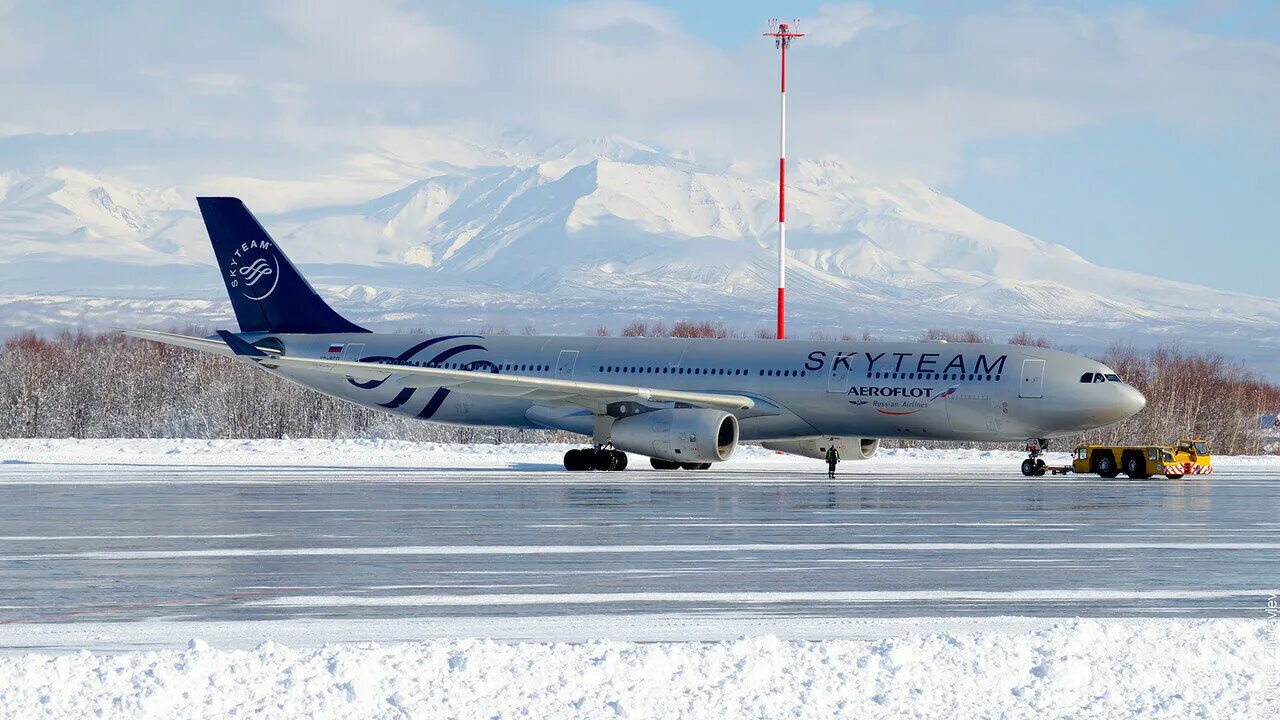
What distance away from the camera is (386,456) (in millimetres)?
45375

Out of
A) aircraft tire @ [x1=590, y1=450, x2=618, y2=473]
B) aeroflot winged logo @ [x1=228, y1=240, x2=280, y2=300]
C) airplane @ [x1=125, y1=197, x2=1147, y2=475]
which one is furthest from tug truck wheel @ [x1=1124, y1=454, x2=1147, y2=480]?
aeroflot winged logo @ [x1=228, y1=240, x2=280, y2=300]

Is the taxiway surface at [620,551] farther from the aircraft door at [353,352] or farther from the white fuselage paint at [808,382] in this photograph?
the aircraft door at [353,352]

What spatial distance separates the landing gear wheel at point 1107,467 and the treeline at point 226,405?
106ft

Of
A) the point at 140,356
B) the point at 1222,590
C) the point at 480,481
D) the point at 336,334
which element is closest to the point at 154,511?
the point at 480,481

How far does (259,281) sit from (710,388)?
1564 cm

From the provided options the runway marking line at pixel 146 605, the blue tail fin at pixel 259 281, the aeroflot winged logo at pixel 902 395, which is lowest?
the runway marking line at pixel 146 605

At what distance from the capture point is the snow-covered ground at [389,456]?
4156cm

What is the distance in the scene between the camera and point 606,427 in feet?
131

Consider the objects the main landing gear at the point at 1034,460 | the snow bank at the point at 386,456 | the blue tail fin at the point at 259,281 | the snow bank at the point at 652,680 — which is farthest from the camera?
the blue tail fin at the point at 259,281

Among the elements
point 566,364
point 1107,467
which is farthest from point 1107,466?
point 566,364

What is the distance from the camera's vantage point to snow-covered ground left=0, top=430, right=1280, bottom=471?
41.6m

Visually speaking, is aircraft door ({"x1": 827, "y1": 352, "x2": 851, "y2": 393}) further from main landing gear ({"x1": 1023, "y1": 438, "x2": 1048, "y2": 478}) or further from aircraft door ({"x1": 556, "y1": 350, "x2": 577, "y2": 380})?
aircraft door ({"x1": 556, "y1": 350, "x2": 577, "y2": 380})

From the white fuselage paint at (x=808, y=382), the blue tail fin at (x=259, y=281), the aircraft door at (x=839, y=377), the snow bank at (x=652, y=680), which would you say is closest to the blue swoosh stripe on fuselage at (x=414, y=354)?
the white fuselage paint at (x=808, y=382)

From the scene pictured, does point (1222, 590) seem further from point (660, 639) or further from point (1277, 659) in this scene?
point (660, 639)
